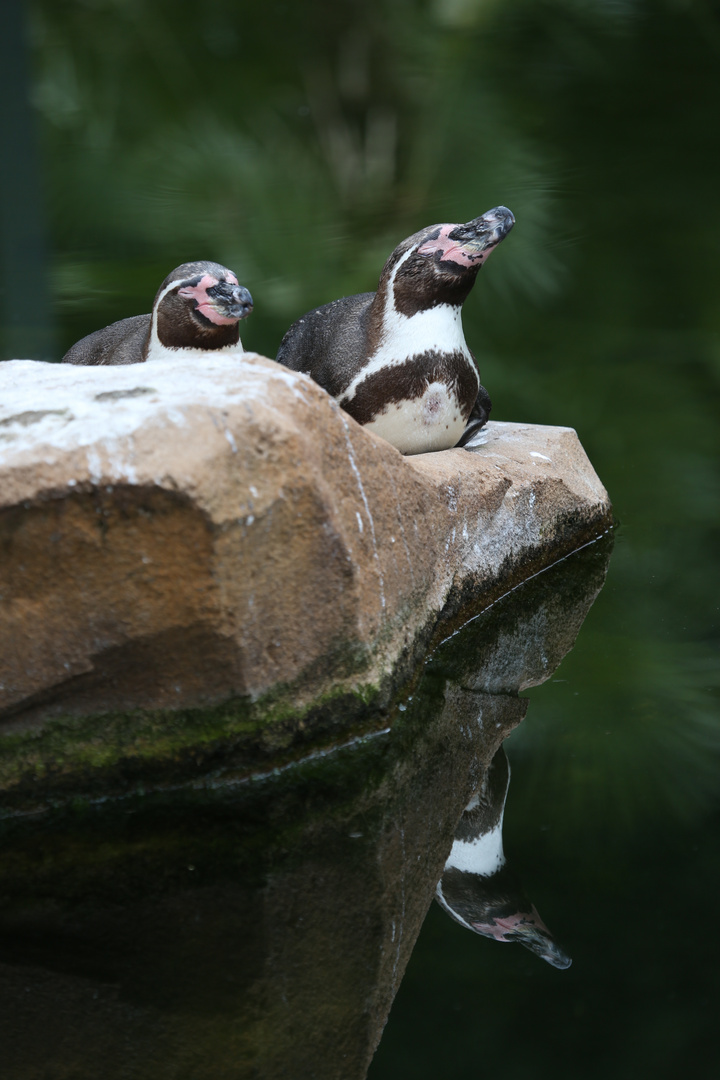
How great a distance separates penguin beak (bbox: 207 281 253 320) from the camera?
1822 millimetres

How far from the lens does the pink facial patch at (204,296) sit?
1.83m

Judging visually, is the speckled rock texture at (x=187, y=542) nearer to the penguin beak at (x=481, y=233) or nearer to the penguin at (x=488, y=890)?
the penguin at (x=488, y=890)

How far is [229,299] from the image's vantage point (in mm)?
1824

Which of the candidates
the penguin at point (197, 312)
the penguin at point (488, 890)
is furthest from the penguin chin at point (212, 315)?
the penguin at point (488, 890)

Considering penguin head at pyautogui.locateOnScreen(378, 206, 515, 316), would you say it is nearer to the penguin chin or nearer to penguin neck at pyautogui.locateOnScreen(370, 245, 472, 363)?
penguin neck at pyautogui.locateOnScreen(370, 245, 472, 363)

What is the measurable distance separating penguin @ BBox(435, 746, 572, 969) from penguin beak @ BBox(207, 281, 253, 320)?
83cm

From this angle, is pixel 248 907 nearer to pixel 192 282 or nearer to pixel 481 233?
pixel 192 282

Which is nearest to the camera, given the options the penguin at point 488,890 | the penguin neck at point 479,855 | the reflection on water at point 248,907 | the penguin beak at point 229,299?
the reflection on water at point 248,907

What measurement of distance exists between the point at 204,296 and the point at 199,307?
2 centimetres

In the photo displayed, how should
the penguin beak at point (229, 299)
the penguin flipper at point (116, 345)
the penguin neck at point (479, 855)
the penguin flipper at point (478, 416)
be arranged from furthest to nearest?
the penguin flipper at point (478, 416) < the penguin flipper at point (116, 345) < the penguin beak at point (229, 299) < the penguin neck at point (479, 855)

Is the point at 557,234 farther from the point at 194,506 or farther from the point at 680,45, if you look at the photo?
the point at 194,506

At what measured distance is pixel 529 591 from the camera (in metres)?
2.03

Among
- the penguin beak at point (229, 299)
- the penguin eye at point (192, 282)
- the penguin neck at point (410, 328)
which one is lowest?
the penguin neck at point (410, 328)

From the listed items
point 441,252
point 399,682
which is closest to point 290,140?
point 441,252
